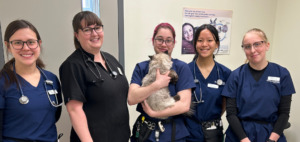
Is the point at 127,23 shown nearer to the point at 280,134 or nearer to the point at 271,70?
the point at 271,70

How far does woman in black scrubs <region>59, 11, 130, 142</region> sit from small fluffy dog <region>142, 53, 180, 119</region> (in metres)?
0.22

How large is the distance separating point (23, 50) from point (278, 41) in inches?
132

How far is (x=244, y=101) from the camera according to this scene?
1.43 m

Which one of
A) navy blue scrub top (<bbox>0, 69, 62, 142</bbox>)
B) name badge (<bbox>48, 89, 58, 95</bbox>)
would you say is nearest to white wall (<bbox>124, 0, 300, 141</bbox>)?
name badge (<bbox>48, 89, 58, 95</bbox>)

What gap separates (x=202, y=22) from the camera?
2574 millimetres

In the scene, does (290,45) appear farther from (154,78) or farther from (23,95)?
(23,95)

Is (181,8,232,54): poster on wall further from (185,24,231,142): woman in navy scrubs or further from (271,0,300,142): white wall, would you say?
(185,24,231,142): woman in navy scrubs

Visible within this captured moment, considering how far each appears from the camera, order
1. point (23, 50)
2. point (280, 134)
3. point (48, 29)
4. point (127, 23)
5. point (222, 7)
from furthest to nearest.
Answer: point (222, 7) < point (127, 23) < point (48, 29) < point (280, 134) < point (23, 50)

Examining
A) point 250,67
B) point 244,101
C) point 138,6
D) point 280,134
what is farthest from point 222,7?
point 280,134

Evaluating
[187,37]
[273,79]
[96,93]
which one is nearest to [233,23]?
[187,37]

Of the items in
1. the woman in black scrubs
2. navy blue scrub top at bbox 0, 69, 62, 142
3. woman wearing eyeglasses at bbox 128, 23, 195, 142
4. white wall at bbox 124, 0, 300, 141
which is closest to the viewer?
navy blue scrub top at bbox 0, 69, 62, 142

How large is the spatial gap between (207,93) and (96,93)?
2.98 feet

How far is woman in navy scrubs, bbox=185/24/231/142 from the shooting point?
1.47m

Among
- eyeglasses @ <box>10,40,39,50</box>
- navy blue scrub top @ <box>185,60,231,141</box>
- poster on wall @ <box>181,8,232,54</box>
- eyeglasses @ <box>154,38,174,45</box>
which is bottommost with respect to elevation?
navy blue scrub top @ <box>185,60,231,141</box>
